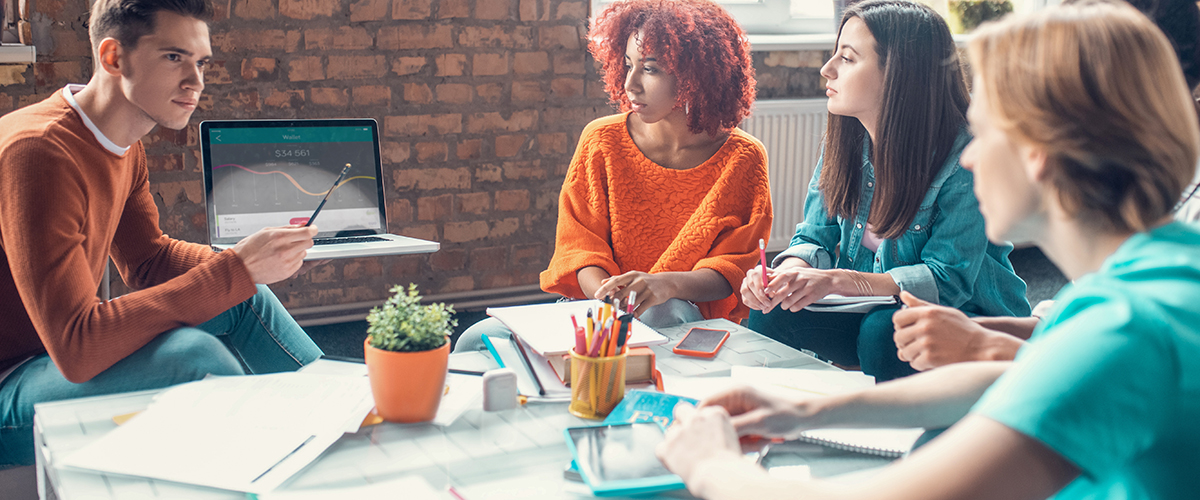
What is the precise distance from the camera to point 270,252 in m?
1.40

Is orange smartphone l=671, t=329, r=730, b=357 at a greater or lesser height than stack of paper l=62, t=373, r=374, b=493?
lesser

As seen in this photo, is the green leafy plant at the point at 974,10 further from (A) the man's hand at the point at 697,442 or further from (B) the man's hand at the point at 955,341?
(A) the man's hand at the point at 697,442

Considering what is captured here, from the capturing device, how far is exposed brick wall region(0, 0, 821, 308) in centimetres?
257

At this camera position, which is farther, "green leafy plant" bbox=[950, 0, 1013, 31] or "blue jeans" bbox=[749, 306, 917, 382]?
"green leafy plant" bbox=[950, 0, 1013, 31]

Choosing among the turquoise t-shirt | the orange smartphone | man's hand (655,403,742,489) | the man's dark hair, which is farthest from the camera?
the man's dark hair

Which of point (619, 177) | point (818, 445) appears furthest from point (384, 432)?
point (619, 177)

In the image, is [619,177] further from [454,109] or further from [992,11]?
[992,11]

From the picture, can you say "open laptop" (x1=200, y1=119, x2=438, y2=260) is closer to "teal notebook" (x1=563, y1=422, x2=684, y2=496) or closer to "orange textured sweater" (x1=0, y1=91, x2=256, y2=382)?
"orange textured sweater" (x1=0, y1=91, x2=256, y2=382)

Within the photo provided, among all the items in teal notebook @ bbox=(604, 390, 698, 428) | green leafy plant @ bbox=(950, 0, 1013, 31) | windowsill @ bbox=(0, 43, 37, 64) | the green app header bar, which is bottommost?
teal notebook @ bbox=(604, 390, 698, 428)

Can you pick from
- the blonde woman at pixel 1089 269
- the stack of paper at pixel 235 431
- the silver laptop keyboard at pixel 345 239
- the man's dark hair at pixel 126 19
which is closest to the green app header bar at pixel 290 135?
the silver laptop keyboard at pixel 345 239

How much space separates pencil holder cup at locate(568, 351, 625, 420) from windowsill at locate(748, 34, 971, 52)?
246 cm

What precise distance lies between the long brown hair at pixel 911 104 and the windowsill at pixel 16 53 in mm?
2147

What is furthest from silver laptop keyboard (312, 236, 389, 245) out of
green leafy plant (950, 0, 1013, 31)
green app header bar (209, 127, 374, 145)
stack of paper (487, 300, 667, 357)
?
green leafy plant (950, 0, 1013, 31)

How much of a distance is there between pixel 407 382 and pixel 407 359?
0.10 ft
